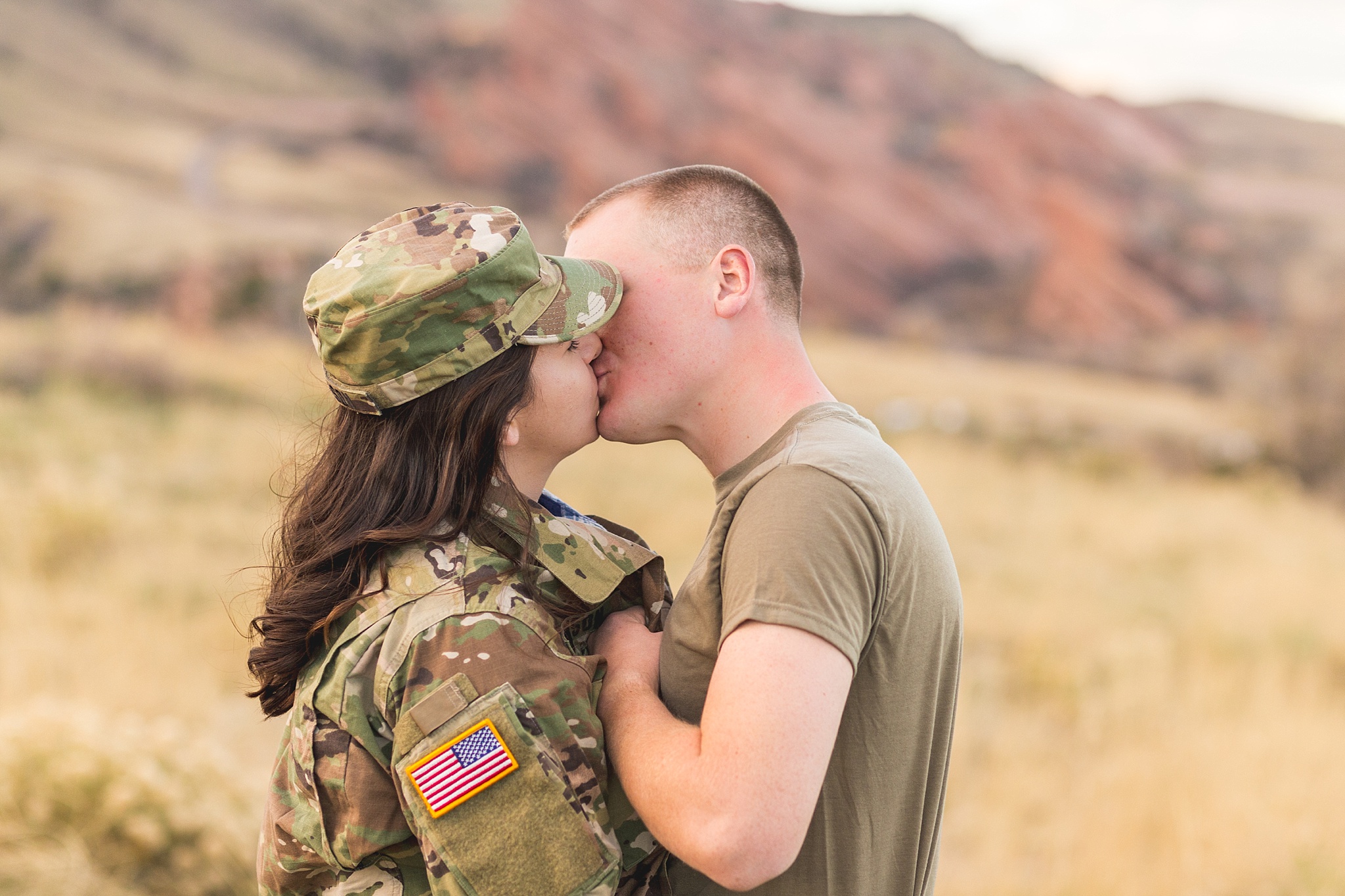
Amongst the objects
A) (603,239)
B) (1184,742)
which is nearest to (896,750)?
(603,239)

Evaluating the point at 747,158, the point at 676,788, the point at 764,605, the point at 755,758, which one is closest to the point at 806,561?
the point at 764,605

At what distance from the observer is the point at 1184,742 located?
5.80 m

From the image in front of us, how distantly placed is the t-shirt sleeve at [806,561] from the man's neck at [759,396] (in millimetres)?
379

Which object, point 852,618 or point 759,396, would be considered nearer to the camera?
point 852,618

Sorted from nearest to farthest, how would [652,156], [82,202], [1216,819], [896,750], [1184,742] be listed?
[896,750] < [1216,819] < [1184,742] < [82,202] < [652,156]

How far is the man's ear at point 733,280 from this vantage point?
204 cm

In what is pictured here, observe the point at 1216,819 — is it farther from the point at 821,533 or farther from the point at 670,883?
the point at 821,533

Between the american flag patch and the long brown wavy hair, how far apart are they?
0.33 meters

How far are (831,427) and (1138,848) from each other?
13.4ft

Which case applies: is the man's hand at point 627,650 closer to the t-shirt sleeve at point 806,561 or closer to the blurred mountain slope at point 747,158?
the t-shirt sleeve at point 806,561

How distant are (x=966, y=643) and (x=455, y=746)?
6.36m

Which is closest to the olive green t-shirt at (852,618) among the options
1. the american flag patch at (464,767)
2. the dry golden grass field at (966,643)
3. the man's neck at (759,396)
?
the man's neck at (759,396)

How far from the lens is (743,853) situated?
148 centimetres

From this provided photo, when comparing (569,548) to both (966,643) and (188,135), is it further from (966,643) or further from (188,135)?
(188,135)
